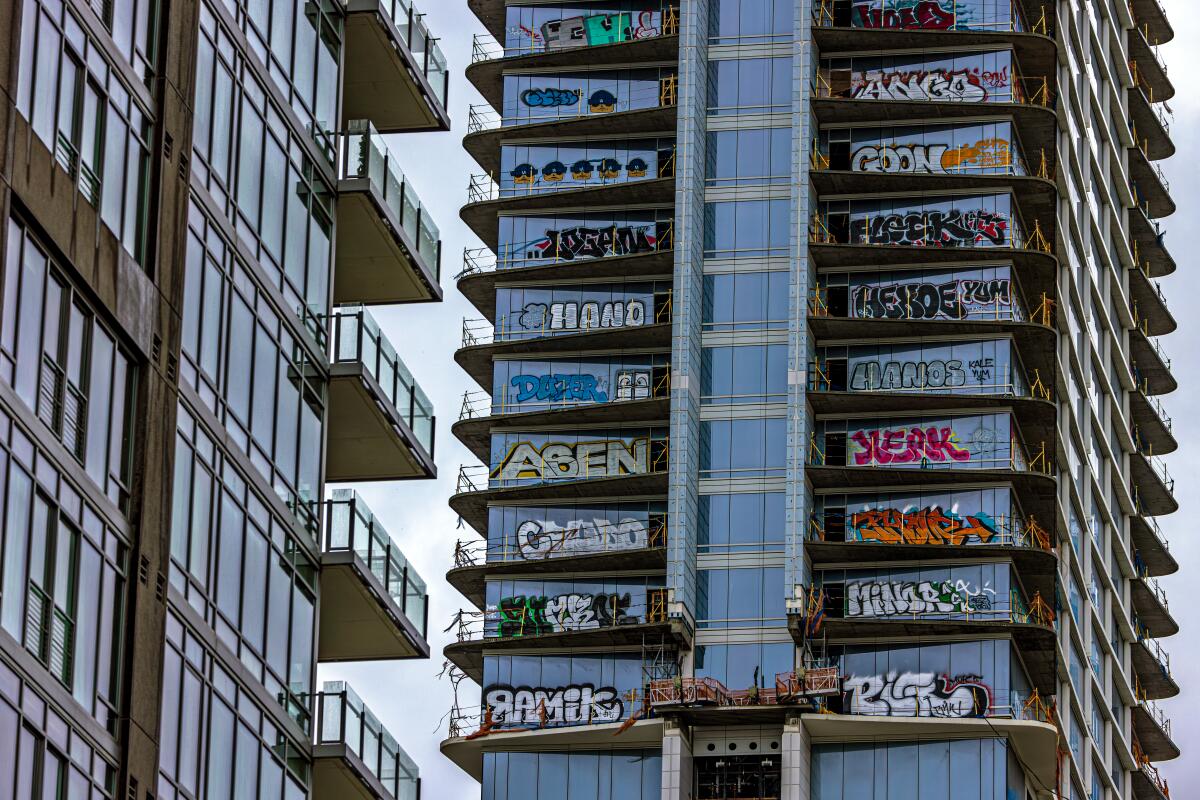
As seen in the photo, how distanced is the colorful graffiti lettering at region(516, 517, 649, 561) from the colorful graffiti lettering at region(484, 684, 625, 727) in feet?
18.7

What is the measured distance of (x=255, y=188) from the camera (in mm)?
49969

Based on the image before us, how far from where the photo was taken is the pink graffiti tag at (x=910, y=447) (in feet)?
367

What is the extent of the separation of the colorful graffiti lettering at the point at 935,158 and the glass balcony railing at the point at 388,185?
59.8m

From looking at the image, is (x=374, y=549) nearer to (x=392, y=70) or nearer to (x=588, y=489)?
(x=392, y=70)

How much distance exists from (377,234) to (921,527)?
57.9m

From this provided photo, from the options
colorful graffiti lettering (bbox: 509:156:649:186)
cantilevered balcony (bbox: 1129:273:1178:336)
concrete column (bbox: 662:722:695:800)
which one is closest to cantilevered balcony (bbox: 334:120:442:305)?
concrete column (bbox: 662:722:695:800)

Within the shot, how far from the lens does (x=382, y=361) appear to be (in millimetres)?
55000

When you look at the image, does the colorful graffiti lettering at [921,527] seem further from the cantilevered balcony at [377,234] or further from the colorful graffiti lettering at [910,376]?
the cantilevered balcony at [377,234]

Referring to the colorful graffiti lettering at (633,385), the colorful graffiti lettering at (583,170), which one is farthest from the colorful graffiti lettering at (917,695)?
the colorful graffiti lettering at (583,170)

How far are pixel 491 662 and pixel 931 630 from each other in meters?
18.3

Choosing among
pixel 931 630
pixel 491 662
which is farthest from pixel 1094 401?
pixel 491 662

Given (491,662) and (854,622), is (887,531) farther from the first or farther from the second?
(491,662)

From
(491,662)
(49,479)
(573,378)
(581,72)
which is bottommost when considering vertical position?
(49,479)

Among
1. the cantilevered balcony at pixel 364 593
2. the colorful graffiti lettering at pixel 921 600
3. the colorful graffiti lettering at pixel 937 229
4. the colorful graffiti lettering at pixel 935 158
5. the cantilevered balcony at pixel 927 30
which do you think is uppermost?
the cantilevered balcony at pixel 927 30
